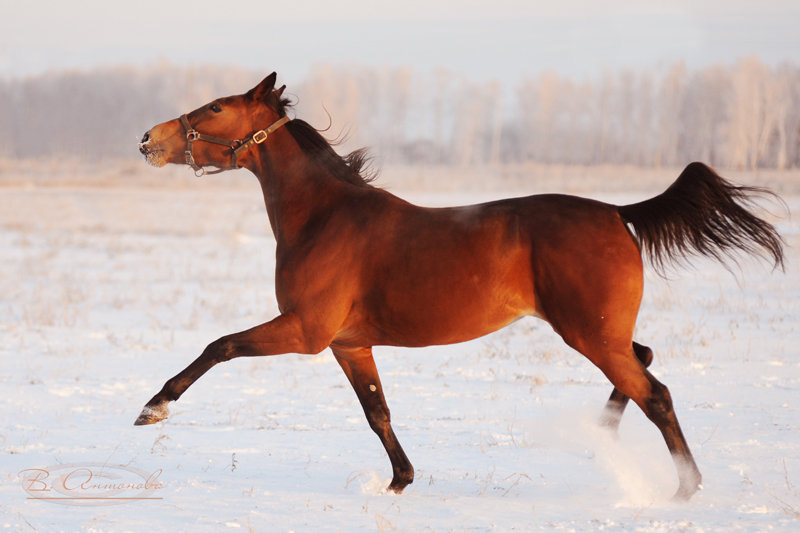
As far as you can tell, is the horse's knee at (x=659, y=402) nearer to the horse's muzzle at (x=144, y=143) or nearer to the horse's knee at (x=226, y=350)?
the horse's knee at (x=226, y=350)

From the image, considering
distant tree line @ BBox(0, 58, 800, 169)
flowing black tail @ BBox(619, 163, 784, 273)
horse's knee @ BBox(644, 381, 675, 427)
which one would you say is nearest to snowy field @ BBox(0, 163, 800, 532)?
horse's knee @ BBox(644, 381, 675, 427)

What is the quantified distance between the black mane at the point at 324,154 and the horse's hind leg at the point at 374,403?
1.03 m

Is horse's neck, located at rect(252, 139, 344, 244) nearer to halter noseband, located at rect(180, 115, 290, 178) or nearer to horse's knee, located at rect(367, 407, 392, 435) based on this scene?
halter noseband, located at rect(180, 115, 290, 178)

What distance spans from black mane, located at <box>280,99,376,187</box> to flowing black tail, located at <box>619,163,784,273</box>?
1.56m

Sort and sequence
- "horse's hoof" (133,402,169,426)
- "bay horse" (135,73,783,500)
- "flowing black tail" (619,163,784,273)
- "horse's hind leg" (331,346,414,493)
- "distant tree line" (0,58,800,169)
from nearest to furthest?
1. "horse's hoof" (133,402,169,426)
2. "bay horse" (135,73,783,500)
3. "flowing black tail" (619,163,784,273)
4. "horse's hind leg" (331,346,414,493)
5. "distant tree line" (0,58,800,169)

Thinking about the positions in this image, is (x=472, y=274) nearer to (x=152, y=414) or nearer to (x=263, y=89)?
(x=263, y=89)

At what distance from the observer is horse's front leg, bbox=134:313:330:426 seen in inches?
178

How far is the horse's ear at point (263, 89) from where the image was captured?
200 inches

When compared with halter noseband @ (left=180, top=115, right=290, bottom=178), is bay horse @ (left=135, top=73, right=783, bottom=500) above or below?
below

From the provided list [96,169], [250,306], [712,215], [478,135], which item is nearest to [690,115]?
[478,135]

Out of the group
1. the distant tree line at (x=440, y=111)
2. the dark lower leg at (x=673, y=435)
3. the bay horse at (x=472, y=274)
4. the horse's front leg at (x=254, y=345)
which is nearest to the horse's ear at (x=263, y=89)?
the bay horse at (x=472, y=274)

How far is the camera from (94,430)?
6.48 m

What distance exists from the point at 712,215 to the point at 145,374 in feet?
19.4

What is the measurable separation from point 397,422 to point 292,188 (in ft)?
8.30
